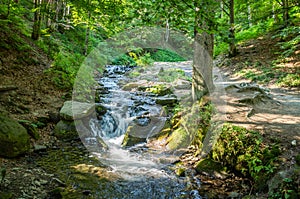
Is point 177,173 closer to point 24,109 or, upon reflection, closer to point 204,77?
point 204,77

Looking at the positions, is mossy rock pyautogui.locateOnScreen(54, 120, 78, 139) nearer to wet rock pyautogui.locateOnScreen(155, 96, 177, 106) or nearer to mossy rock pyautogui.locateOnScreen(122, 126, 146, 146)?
mossy rock pyautogui.locateOnScreen(122, 126, 146, 146)

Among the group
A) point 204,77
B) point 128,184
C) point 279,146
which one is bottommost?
point 128,184

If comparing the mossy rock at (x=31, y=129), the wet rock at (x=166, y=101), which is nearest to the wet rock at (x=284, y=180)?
the mossy rock at (x=31, y=129)

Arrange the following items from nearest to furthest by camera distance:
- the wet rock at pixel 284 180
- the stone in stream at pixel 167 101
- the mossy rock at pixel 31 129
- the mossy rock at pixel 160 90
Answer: the wet rock at pixel 284 180
the mossy rock at pixel 31 129
the stone in stream at pixel 167 101
the mossy rock at pixel 160 90

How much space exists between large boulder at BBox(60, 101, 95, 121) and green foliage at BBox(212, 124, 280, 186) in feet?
13.9

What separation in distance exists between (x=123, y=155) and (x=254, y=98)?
4130 millimetres

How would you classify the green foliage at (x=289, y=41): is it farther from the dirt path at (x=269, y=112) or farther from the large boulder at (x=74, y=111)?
the large boulder at (x=74, y=111)

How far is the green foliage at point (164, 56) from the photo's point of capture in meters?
21.4

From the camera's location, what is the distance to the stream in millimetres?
4457

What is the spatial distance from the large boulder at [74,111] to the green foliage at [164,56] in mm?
13396

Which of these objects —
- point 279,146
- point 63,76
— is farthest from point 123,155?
point 63,76

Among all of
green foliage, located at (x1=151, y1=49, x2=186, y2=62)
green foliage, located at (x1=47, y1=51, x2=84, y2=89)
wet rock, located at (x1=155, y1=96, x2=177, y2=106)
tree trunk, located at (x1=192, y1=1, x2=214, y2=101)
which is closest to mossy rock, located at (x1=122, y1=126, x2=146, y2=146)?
tree trunk, located at (x1=192, y1=1, x2=214, y2=101)

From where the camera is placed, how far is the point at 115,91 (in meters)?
11.8

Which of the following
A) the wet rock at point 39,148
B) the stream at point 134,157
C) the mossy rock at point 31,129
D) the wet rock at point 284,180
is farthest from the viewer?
the mossy rock at point 31,129
